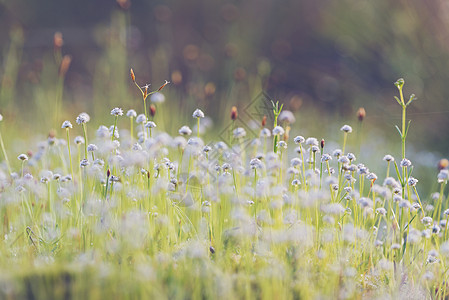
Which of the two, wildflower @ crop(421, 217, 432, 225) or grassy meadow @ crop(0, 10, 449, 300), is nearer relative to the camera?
grassy meadow @ crop(0, 10, 449, 300)

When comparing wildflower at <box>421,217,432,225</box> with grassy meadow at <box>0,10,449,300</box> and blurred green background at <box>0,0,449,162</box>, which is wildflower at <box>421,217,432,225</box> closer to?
grassy meadow at <box>0,10,449,300</box>

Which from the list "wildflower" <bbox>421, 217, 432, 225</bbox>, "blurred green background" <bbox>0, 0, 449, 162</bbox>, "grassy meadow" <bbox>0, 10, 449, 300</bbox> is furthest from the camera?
"blurred green background" <bbox>0, 0, 449, 162</bbox>

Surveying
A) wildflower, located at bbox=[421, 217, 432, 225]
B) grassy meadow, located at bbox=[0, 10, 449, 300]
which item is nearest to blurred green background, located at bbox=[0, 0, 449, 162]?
grassy meadow, located at bbox=[0, 10, 449, 300]

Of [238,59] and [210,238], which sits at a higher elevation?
[238,59]

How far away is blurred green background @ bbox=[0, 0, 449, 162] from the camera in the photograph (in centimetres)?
439

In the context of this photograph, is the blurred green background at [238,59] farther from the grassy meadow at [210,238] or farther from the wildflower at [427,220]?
the wildflower at [427,220]

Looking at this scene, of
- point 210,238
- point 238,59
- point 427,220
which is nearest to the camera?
point 427,220

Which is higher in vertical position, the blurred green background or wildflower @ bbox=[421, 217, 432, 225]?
the blurred green background

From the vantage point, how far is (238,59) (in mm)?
6551

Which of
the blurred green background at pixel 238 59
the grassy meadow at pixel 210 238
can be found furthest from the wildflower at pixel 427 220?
the blurred green background at pixel 238 59

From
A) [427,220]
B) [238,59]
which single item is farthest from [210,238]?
[238,59]

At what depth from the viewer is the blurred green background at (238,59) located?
14.4 ft

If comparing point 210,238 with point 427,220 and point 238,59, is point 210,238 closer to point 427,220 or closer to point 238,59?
point 427,220

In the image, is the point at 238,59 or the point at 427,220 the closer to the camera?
the point at 427,220
